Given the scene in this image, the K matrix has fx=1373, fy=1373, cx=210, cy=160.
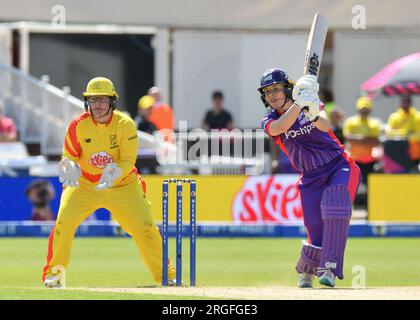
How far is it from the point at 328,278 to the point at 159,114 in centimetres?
944

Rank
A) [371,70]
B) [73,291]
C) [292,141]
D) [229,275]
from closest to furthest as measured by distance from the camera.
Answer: [73,291] < [292,141] < [229,275] < [371,70]

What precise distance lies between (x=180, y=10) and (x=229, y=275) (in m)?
7.93

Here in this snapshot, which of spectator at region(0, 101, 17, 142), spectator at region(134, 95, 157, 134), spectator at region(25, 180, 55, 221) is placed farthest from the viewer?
spectator at region(134, 95, 157, 134)

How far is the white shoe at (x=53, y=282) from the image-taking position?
1066cm

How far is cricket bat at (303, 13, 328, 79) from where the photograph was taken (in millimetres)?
10492

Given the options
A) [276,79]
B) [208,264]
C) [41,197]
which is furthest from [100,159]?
[41,197]

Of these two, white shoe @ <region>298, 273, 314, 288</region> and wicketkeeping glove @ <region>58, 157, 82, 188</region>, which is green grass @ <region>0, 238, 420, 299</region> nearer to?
white shoe @ <region>298, 273, 314, 288</region>

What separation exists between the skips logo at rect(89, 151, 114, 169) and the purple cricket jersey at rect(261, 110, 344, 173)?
1283mm

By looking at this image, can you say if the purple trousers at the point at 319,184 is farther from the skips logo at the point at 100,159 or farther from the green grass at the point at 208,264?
the skips logo at the point at 100,159

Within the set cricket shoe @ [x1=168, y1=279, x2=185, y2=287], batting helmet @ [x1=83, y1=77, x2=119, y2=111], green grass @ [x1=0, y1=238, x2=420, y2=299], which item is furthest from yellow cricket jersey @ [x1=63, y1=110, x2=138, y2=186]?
green grass @ [x1=0, y1=238, x2=420, y2=299]

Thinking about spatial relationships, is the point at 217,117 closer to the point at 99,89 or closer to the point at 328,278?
the point at 99,89

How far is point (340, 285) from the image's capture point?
11.4 metres

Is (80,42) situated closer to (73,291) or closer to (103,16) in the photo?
(103,16)
